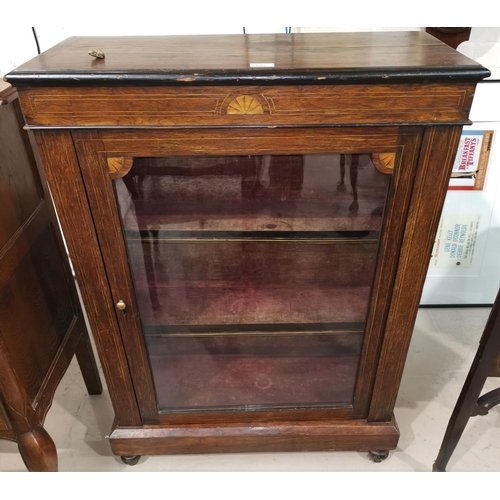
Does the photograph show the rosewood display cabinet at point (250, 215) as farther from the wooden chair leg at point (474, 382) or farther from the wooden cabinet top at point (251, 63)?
the wooden chair leg at point (474, 382)

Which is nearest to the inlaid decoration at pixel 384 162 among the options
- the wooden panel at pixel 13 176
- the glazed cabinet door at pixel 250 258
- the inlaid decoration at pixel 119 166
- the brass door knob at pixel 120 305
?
the glazed cabinet door at pixel 250 258

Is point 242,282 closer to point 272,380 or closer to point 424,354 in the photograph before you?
point 272,380

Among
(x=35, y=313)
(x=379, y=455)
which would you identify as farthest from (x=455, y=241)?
(x=35, y=313)

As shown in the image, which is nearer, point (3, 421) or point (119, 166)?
point (119, 166)

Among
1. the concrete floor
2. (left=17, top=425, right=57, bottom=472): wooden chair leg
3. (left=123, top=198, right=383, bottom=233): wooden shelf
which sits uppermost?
(left=123, top=198, right=383, bottom=233): wooden shelf

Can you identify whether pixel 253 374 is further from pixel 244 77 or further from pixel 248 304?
pixel 244 77

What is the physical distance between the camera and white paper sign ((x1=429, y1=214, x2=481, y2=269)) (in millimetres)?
1483

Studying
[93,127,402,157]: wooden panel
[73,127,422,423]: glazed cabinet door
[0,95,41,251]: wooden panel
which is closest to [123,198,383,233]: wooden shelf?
[73,127,422,423]: glazed cabinet door

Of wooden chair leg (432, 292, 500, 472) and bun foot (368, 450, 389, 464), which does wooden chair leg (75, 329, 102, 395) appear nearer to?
bun foot (368, 450, 389, 464)

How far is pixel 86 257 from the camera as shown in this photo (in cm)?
89

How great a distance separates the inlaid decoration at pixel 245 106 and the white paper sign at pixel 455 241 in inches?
37.2

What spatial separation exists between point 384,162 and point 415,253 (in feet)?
0.64

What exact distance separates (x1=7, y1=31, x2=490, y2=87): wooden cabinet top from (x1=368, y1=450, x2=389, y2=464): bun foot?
874mm

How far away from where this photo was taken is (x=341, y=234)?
3.12 ft
